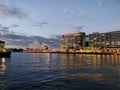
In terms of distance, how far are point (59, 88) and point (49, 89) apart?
1667mm

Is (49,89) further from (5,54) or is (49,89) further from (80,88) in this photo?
(5,54)

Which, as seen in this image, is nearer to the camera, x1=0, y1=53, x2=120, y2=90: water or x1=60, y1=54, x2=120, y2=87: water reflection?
x1=0, y1=53, x2=120, y2=90: water

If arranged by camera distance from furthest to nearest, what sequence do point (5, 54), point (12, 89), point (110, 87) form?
point (5, 54)
point (110, 87)
point (12, 89)

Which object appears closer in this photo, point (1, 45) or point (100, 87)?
point (100, 87)

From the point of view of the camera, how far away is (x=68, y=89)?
1099 inches

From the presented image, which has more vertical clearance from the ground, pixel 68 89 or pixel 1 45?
pixel 1 45

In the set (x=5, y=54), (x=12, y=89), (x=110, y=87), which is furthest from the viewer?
(x=5, y=54)

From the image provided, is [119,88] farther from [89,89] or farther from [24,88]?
[24,88]

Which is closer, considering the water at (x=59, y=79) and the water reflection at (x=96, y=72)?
the water at (x=59, y=79)

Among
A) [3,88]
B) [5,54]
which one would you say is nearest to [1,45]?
[5,54]

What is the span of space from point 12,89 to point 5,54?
123 metres

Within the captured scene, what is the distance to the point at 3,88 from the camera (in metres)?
27.7

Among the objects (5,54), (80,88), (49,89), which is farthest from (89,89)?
(5,54)

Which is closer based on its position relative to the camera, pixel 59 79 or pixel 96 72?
pixel 59 79
